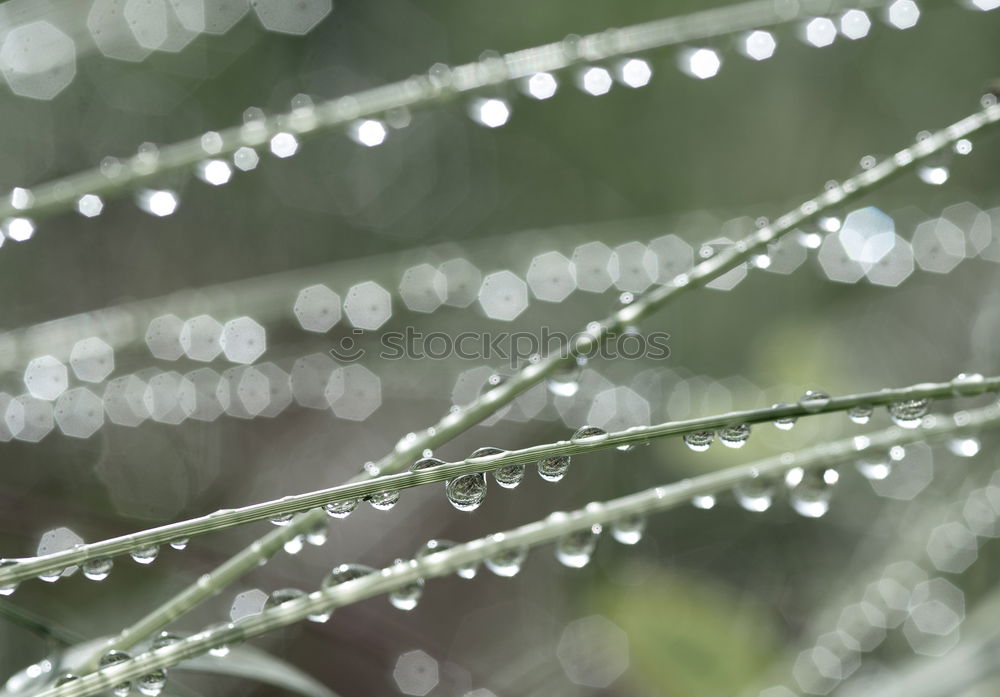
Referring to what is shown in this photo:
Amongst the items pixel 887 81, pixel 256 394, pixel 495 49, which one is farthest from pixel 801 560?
pixel 495 49

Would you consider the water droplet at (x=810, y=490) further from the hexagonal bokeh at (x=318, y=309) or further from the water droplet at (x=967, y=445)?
the hexagonal bokeh at (x=318, y=309)

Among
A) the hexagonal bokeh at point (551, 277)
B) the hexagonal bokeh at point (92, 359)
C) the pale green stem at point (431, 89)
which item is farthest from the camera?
the hexagonal bokeh at point (551, 277)

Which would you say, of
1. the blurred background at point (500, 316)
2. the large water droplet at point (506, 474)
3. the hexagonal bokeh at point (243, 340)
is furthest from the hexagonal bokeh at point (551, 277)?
the large water droplet at point (506, 474)

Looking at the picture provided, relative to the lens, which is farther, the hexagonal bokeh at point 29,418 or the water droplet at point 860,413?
the hexagonal bokeh at point 29,418

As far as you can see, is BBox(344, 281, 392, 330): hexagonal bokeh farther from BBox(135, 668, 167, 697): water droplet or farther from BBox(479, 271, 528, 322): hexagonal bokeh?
BBox(135, 668, 167, 697): water droplet

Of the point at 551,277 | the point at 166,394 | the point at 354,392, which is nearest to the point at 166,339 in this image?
the point at 166,394

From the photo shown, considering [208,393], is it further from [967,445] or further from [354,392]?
[967,445]

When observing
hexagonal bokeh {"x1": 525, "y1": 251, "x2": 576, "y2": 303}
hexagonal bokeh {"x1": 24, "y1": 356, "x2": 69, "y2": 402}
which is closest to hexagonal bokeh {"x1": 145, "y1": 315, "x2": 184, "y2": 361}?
hexagonal bokeh {"x1": 24, "y1": 356, "x2": 69, "y2": 402}
